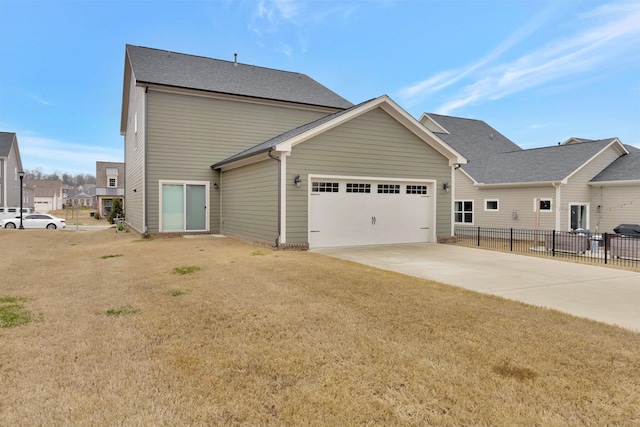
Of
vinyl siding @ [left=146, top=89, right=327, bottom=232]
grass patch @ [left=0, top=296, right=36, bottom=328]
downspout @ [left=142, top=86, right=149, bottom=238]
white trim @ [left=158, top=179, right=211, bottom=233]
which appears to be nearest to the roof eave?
vinyl siding @ [left=146, top=89, right=327, bottom=232]

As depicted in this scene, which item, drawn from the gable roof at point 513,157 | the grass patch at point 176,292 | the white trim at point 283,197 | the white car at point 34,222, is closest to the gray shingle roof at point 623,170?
the gable roof at point 513,157

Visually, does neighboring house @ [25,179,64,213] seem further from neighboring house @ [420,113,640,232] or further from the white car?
neighboring house @ [420,113,640,232]

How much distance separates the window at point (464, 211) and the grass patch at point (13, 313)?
20027mm

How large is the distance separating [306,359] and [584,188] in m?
20.1

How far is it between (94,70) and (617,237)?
3006cm

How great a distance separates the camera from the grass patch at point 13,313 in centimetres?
454

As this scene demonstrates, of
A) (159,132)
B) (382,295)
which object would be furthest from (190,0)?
(382,295)

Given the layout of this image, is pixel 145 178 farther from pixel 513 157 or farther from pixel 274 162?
pixel 513 157

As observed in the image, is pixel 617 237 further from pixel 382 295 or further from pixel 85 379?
pixel 85 379

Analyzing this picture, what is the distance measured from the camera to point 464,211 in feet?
70.2

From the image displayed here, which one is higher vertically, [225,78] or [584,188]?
[225,78]

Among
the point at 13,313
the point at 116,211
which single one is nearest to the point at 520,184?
the point at 13,313

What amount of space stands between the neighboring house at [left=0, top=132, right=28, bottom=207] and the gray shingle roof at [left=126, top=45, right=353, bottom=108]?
73.5 ft

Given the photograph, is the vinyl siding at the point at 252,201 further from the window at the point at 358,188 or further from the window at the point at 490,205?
the window at the point at 490,205
